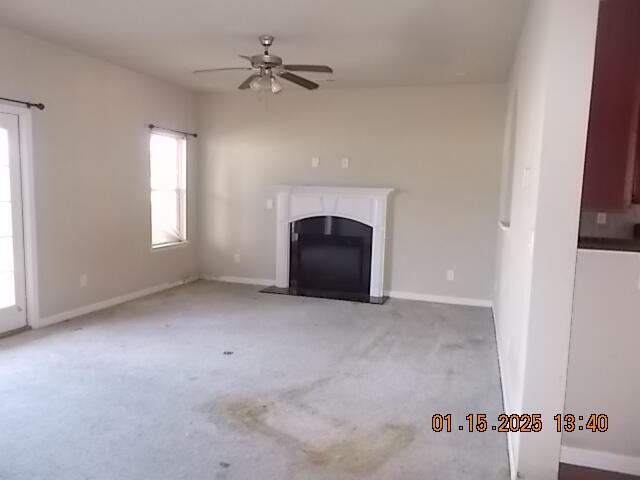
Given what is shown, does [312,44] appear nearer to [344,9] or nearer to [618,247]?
[344,9]

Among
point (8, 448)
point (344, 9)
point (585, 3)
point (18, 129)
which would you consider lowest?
point (8, 448)

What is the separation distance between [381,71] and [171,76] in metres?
2.33

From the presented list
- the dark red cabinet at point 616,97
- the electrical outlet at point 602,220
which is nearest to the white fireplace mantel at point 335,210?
the electrical outlet at point 602,220

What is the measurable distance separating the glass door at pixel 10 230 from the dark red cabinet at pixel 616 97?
4.15 metres

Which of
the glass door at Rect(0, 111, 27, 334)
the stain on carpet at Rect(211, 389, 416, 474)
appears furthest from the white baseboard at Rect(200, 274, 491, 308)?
the stain on carpet at Rect(211, 389, 416, 474)

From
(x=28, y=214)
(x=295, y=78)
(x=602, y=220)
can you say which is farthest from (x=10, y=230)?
(x=602, y=220)

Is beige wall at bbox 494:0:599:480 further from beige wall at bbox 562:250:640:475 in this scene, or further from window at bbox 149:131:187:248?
window at bbox 149:131:187:248

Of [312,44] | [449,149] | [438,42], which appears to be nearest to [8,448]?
[312,44]

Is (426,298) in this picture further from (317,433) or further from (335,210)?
(317,433)

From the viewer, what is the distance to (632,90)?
2.33 m

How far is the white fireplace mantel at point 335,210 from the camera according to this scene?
555 cm

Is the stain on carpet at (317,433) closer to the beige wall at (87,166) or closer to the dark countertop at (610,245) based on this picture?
the dark countertop at (610,245)

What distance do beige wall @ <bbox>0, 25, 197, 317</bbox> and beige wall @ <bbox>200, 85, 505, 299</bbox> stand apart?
925 mm

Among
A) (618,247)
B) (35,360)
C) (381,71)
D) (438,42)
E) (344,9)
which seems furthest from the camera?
(381,71)
